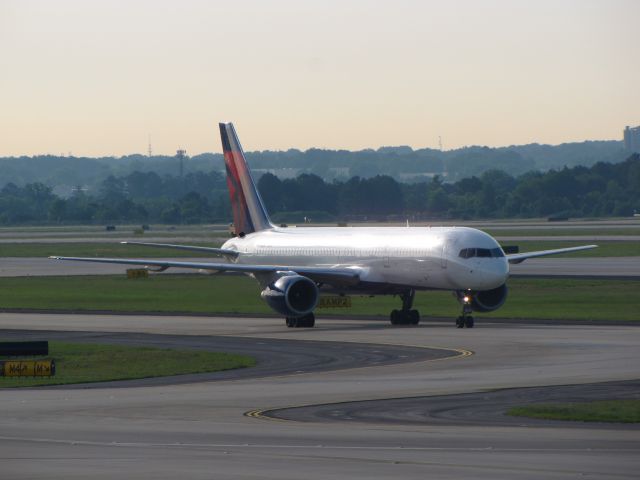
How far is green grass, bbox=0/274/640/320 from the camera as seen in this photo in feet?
258

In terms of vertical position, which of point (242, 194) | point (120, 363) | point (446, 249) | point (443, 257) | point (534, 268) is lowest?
point (534, 268)

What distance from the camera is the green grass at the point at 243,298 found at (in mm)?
78562

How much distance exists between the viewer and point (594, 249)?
152m

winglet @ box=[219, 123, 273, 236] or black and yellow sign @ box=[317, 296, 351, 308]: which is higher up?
winglet @ box=[219, 123, 273, 236]

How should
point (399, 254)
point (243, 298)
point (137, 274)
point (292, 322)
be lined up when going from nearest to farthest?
point (399, 254) → point (292, 322) → point (243, 298) → point (137, 274)

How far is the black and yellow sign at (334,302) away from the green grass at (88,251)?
65.4 m

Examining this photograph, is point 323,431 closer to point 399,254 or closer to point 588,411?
point 588,411

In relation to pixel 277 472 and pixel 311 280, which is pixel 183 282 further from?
pixel 277 472

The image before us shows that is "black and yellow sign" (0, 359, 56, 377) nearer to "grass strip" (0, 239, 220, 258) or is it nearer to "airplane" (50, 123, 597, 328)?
"airplane" (50, 123, 597, 328)

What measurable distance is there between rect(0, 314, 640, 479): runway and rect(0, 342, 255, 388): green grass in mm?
3437

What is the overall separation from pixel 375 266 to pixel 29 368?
86.9 ft

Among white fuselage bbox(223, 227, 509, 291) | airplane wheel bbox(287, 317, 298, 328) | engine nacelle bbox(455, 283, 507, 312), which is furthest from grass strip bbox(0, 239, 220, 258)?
engine nacelle bbox(455, 283, 507, 312)

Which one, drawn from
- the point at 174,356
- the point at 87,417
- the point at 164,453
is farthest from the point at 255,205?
the point at 164,453

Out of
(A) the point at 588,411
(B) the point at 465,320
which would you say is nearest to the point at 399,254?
(B) the point at 465,320
